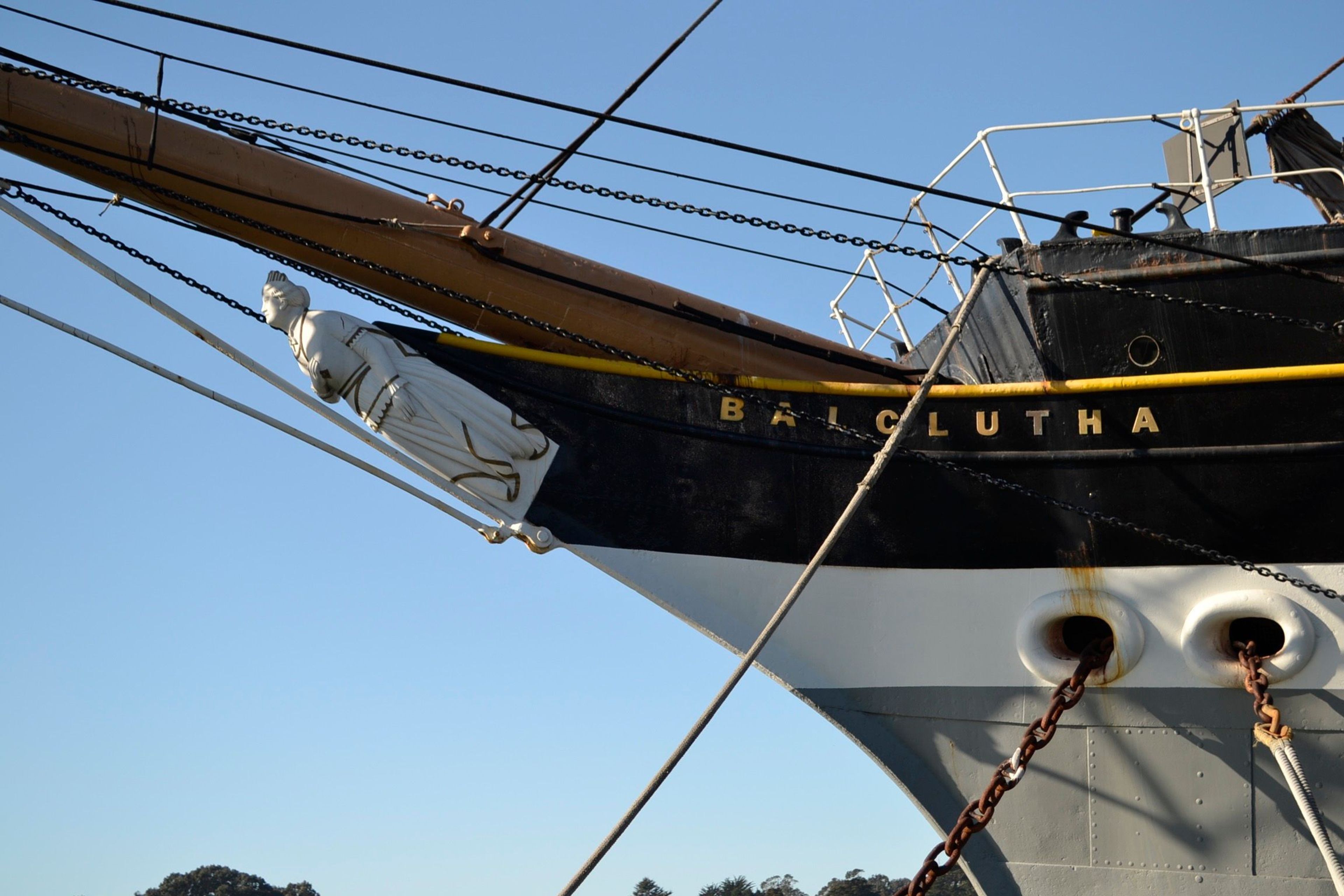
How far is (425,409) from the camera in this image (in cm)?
675

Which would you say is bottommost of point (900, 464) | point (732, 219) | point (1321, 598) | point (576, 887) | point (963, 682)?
point (576, 887)

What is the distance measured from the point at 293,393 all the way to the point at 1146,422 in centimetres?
408

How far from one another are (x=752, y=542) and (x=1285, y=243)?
117 inches

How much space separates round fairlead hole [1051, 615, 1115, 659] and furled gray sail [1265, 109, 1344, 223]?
3710mm

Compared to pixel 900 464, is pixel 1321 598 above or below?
below

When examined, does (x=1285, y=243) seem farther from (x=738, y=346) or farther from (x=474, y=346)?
(x=474, y=346)

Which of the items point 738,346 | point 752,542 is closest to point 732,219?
point 738,346

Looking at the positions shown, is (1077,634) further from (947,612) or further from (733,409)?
(733,409)

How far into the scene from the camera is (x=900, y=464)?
675 cm

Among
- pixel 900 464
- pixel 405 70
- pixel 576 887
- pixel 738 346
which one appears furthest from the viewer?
pixel 738 346

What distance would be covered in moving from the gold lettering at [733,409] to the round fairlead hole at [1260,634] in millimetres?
2565

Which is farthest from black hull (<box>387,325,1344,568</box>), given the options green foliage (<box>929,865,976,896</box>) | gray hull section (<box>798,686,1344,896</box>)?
green foliage (<box>929,865,976,896</box>)

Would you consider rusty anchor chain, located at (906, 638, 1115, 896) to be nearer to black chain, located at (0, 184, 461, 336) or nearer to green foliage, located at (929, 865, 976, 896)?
black chain, located at (0, 184, 461, 336)

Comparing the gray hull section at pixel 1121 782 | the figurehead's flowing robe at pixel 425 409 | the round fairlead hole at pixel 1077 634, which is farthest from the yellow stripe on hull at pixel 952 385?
the gray hull section at pixel 1121 782
